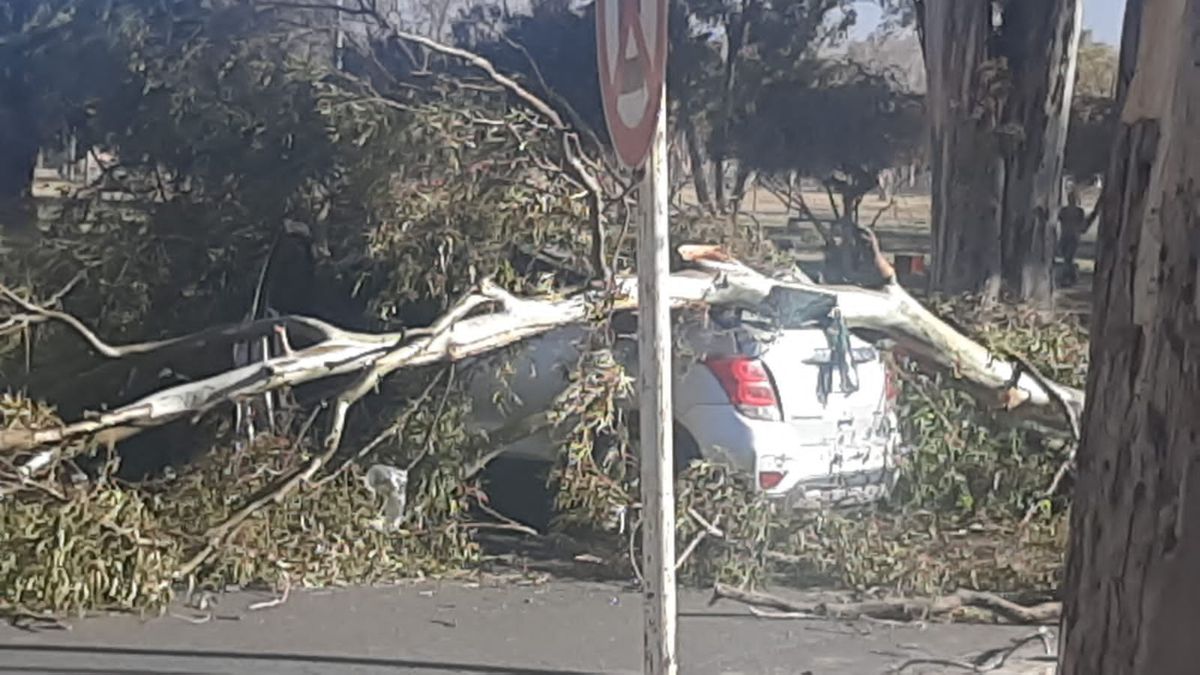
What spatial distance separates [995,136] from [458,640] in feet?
10.7

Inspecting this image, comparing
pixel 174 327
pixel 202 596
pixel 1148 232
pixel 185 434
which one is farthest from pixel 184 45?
pixel 1148 232

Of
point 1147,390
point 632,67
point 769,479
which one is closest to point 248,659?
point 769,479

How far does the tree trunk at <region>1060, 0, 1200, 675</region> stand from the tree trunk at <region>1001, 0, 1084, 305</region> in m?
4.81

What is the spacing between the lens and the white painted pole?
361cm

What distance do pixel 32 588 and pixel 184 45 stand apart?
2534mm

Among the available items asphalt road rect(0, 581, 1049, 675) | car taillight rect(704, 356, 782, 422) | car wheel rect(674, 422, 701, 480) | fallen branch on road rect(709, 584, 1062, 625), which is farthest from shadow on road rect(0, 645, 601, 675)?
car taillight rect(704, 356, 782, 422)

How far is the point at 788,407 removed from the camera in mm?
6684

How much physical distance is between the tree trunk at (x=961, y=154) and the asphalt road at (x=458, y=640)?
1717mm

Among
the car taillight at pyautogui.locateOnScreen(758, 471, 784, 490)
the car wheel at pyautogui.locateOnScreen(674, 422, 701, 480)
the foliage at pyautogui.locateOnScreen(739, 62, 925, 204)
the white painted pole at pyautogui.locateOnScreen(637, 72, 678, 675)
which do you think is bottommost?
the car taillight at pyautogui.locateOnScreen(758, 471, 784, 490)

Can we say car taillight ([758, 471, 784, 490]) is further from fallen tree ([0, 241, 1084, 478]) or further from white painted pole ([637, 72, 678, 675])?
white painted pole ([637, 72, 678, 675])

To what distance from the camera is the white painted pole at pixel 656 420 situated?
361 centimetres

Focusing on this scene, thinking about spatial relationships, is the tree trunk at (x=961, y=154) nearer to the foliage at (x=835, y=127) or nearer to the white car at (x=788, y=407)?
the foliage at (x=835, y=127)

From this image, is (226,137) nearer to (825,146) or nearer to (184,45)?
(184,45)

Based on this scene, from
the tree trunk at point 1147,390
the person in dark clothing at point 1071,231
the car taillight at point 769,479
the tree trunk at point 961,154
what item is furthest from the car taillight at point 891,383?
the tree trunk at point 1147,390
